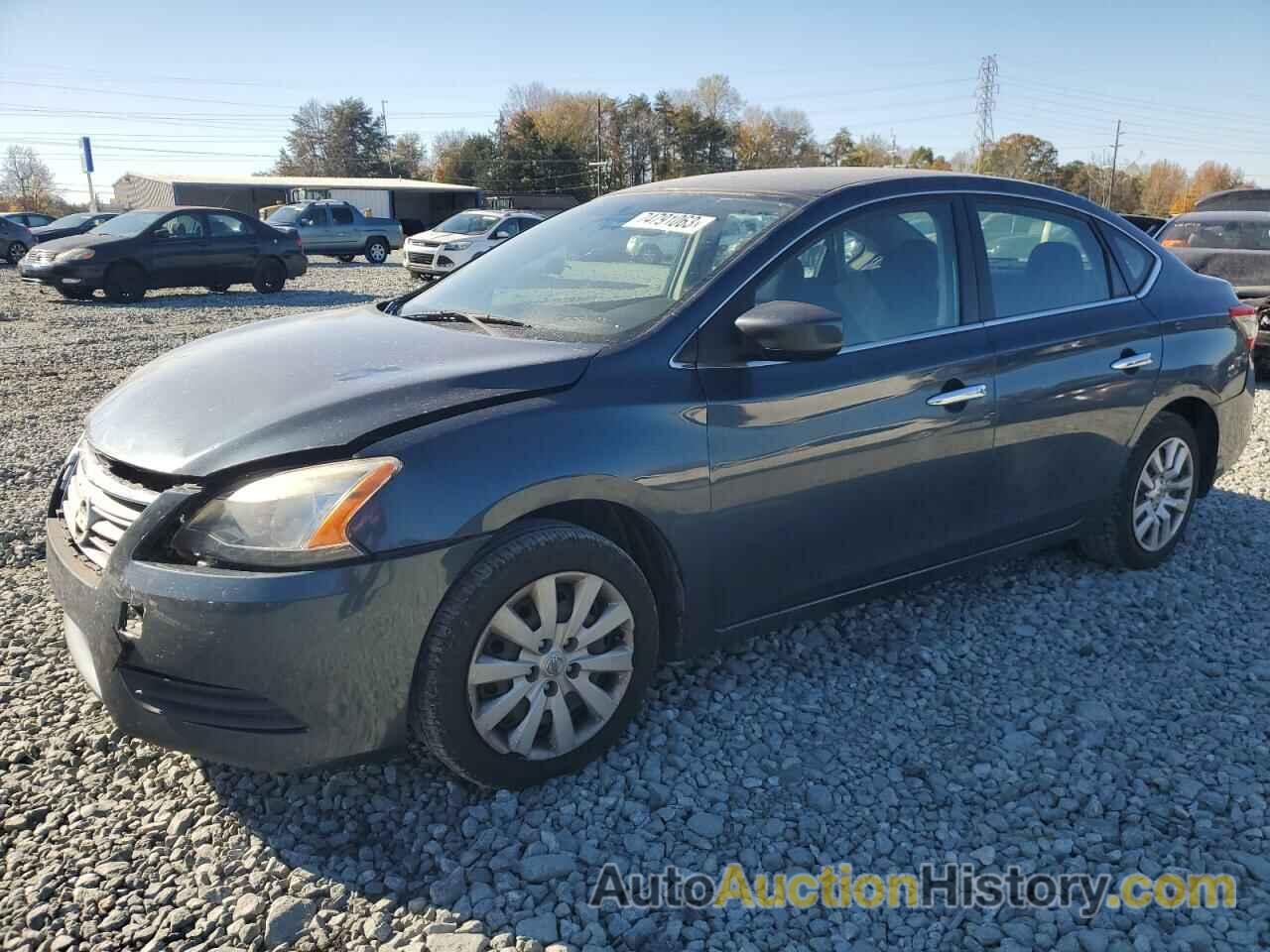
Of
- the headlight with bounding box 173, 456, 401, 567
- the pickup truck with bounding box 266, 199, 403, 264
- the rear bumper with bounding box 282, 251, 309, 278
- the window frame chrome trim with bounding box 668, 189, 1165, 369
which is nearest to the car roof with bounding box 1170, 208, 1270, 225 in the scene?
the window frame chrome trim with bounding box 668, 189, 1165, 369

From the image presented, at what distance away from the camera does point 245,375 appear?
3016 mm

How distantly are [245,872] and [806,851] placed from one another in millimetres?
1468

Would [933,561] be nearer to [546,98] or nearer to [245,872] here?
[245,872]

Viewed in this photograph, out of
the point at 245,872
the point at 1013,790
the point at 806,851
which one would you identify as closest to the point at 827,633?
the point at 1013,790

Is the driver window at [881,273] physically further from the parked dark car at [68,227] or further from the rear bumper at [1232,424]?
the parked dark car at [68,227]

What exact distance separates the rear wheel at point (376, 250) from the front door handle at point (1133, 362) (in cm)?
2808

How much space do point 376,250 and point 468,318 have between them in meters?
28.1

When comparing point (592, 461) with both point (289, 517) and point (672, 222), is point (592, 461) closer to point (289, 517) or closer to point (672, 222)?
point (289, 517)

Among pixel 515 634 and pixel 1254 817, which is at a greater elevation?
pixel 515 634

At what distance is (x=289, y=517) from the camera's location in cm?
247

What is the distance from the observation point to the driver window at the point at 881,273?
11.1ft

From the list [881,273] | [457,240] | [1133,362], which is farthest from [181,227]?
[1133,362]

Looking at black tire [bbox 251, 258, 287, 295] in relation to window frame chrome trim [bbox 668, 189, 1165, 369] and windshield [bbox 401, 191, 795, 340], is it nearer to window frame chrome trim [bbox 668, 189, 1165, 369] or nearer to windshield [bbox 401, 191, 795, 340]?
windshield [bbox 401, 191, 795, 340]

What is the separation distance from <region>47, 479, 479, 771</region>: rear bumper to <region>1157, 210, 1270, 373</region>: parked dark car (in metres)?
9.31
